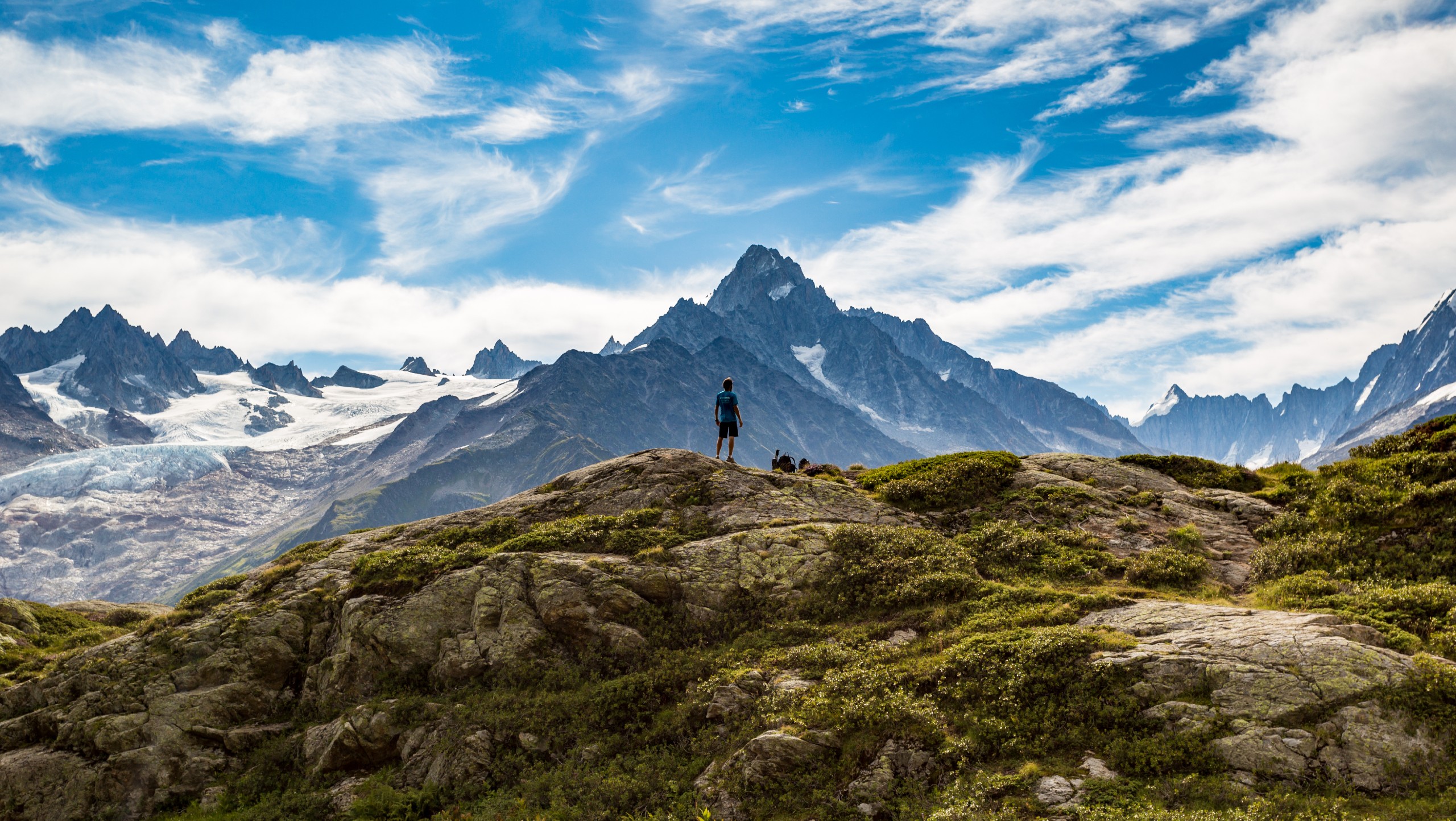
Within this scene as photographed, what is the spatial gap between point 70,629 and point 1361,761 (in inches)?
1736

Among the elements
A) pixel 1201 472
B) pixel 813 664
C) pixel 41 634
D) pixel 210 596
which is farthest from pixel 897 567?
pixel 41 634

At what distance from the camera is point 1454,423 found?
24.4 metres

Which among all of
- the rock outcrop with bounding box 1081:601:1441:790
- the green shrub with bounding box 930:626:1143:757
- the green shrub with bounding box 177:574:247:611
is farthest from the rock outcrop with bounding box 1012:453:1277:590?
the green shrub with bounding box 177:574:247:611

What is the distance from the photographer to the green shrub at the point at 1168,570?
20172 millimetres

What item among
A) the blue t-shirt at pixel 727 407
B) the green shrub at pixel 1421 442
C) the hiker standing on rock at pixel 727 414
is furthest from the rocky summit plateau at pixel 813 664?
the blue t-shirt at pixel 727 407

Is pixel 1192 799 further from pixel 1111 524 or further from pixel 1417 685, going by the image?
pixel 1111 524

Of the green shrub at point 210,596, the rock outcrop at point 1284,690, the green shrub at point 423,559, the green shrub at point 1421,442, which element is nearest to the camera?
the rock outcrop at point 1284,690


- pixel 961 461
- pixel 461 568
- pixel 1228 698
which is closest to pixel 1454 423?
pixel 961 461

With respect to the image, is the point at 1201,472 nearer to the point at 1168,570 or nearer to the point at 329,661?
the point at 1168,570

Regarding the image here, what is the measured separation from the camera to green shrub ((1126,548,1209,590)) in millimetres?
20172

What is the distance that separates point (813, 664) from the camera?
59.9 feet

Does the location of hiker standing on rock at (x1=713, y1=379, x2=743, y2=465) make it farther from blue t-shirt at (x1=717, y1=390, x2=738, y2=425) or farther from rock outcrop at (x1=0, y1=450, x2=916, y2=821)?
rock outcrop at (x1=0, y1=450, x2=916, y2=821)

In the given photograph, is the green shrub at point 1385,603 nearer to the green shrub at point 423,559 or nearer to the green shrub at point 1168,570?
the green shrub at point 1168,570

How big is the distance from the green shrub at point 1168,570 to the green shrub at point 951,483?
6974mm
